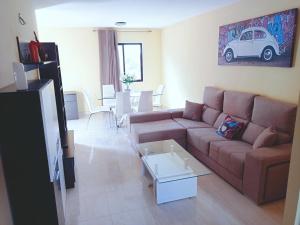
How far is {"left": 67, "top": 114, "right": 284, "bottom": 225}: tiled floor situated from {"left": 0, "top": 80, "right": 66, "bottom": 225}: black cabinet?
2.43 feet

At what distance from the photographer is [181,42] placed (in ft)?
18.5

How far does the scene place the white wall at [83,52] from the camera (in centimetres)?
595

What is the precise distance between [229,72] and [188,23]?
1913mm

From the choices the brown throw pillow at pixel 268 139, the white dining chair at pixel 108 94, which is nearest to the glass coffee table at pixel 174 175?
the brown throw pillow at pixel 268 139

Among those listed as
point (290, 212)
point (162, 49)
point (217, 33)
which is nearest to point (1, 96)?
point (290, 212)

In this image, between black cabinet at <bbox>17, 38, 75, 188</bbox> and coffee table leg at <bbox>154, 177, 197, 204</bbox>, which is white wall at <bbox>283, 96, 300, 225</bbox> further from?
black cabinet at <bbox>17, 38, 75, 188</bbox>

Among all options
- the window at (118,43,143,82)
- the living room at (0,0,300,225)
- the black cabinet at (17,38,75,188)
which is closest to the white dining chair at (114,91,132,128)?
the living room at (0,0,300,225)

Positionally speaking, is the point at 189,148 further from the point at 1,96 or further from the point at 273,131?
the point at 1,96

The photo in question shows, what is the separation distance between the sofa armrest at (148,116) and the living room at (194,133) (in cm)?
2

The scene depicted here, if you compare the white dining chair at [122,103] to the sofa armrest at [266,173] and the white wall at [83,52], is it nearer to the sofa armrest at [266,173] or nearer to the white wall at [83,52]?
the white wall at [83,52]

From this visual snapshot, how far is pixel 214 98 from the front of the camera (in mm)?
3980

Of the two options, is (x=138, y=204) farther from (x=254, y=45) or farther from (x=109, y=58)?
(x=109, y=58)

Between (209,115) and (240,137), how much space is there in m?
0.85

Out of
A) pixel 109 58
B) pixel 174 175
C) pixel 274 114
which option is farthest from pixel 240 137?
pixel 109 58
